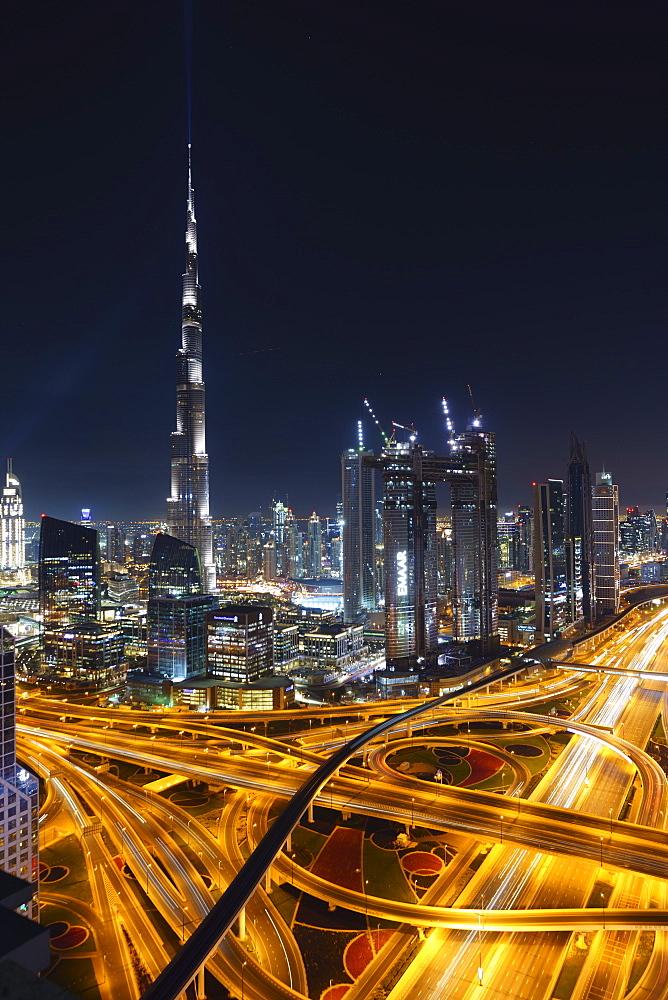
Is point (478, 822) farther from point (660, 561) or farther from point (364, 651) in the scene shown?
point (660, 561)

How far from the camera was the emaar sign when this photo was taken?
45.0 metres

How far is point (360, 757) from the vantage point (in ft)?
81.0

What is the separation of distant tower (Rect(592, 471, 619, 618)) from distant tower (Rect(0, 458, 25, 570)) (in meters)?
89.7

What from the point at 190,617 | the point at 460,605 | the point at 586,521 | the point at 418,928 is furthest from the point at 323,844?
the point at 586,521

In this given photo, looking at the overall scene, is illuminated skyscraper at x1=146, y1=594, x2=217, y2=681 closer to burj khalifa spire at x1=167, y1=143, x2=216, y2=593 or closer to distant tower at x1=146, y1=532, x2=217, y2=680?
distant tower at x1=146, y1=532, x2=217, y2=680

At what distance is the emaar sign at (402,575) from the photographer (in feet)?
148

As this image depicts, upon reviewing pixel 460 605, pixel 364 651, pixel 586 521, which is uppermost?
pixel 586 521

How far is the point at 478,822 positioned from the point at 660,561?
87.4 metres

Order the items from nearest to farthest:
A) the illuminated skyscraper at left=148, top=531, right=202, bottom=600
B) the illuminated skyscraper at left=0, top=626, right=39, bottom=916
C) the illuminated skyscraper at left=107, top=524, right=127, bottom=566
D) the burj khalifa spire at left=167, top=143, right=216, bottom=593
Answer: the illuminated skyscraper at left=0, top=626, right=39, bottom=916
the illuminated skyscraper at left=148, top=531, right=202, bottom=600
the burj khalifa spire at left=167, top=143, right=216, bottom=593
the illuminated skyscraper at left=107, top=524, right=127, bottom=566

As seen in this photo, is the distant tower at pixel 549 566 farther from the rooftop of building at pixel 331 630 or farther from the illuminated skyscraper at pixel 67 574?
the illuminated skyscraper at pixel 67 574

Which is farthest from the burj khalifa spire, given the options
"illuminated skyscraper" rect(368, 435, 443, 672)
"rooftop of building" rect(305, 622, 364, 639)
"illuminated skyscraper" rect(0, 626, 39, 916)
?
"illuminated skyscraper" rect(0, 626, 39, 916)

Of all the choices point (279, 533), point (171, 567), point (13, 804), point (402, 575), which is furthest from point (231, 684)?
point (279, 533)

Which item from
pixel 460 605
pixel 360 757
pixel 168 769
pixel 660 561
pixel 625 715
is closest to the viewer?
pixel 168 769

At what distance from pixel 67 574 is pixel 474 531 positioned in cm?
3756
